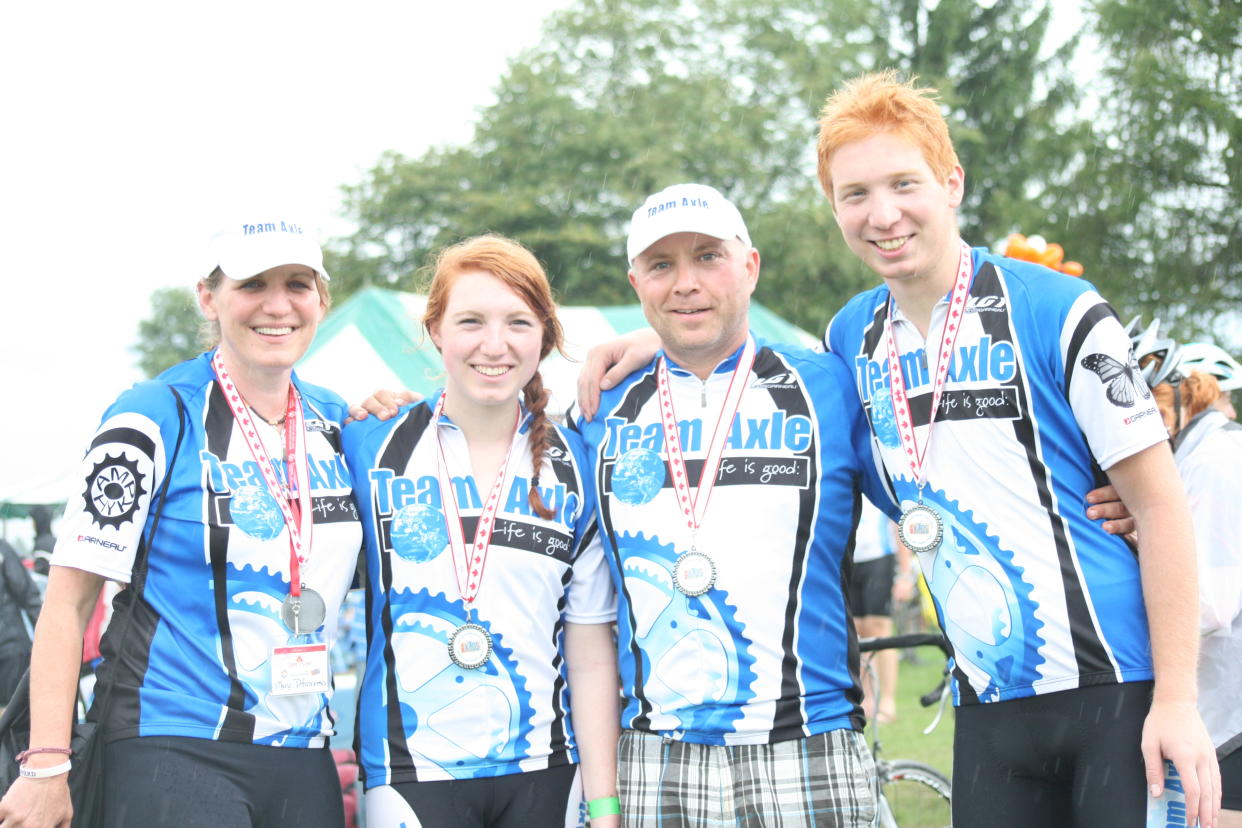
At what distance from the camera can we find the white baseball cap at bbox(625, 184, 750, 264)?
280 cm

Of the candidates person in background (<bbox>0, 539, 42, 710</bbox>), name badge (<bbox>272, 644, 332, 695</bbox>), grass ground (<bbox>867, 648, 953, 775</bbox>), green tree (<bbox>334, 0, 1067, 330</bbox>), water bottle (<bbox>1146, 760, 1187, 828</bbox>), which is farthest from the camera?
green tree (<bbox>334, 0, 1067, 330</bbox>)

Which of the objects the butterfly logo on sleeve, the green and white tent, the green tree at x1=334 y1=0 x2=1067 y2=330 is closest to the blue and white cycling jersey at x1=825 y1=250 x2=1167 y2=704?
the butterfly logo on sleeve

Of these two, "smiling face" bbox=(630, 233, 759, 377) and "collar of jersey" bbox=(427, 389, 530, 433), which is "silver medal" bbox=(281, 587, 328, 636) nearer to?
"collar of jersey" bbox=(427, 389, 530, 433)

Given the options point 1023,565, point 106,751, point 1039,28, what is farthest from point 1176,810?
point 1039,28

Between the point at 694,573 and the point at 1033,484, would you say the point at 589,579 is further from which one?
the point at 1033,484

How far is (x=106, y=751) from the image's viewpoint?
2.46 meters

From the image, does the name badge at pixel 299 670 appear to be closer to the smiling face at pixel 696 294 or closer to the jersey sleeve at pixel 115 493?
the jersey sleeve at pixel 115 493

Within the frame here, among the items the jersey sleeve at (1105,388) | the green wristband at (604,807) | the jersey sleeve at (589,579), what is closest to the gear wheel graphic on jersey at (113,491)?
the jersey sleeve at (589,579)

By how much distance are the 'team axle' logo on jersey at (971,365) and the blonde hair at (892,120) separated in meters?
0.43

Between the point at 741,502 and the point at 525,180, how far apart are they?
80.9ft

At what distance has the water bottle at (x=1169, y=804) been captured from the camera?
227 cm

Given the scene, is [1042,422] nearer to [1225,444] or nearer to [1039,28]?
[1225,444]

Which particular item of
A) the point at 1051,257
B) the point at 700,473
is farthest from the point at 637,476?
the point at 1051,257

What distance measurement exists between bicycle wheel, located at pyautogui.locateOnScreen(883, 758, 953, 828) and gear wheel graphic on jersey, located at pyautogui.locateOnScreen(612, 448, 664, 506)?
108 inches
